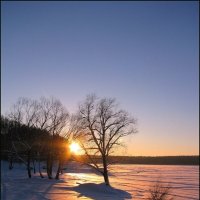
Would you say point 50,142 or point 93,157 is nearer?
point 93,157

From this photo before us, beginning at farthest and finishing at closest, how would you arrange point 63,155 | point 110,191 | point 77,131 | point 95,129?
point 63,155 < point 77,131 < point 95,129 < point 110,191

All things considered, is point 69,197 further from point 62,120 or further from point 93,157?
point 62,120

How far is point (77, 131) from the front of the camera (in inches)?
1911

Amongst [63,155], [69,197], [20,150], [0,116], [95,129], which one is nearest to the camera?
[69,197]

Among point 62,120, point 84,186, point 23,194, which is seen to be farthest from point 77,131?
point 23,194

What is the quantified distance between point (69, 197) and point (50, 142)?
26229 mm

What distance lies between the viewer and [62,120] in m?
50.5

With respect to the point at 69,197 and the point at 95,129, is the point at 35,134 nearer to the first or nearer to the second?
the point at 95,129

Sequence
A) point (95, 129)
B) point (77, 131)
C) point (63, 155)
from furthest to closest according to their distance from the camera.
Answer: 1. point (63, 155)
2. point (77, 131)
3. point (95, 129)

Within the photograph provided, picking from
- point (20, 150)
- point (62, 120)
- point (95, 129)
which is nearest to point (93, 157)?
point (95, 129)

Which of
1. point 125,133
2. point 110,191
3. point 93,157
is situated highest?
point 125,133

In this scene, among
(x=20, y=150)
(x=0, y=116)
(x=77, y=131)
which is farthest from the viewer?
(x=0, y=116)

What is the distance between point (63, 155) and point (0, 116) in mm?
42012

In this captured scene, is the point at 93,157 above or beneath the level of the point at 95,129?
beneath
